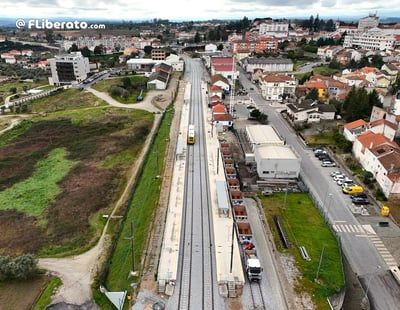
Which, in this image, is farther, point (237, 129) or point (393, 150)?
point (237, 129)

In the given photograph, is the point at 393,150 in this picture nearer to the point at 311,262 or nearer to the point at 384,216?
the point at 384,216

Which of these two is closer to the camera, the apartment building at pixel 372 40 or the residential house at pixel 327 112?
the residential house at pixel 327 112

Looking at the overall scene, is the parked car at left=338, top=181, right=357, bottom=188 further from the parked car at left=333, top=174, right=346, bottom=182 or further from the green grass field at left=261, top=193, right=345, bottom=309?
the green grass field at left=261, top=193, right=345, bottom=309

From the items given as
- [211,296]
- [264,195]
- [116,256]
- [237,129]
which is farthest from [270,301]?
[237,129]

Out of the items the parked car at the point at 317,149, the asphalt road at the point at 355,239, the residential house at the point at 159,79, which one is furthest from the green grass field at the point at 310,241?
the residential house at the point at 159,79

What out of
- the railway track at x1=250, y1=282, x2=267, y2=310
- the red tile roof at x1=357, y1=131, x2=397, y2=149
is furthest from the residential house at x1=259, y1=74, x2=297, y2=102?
the railway track at x1=250, y1=282, x2=267, y2=310

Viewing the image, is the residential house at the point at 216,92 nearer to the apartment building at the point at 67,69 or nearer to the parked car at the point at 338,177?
the parked car at the point at 338,177
